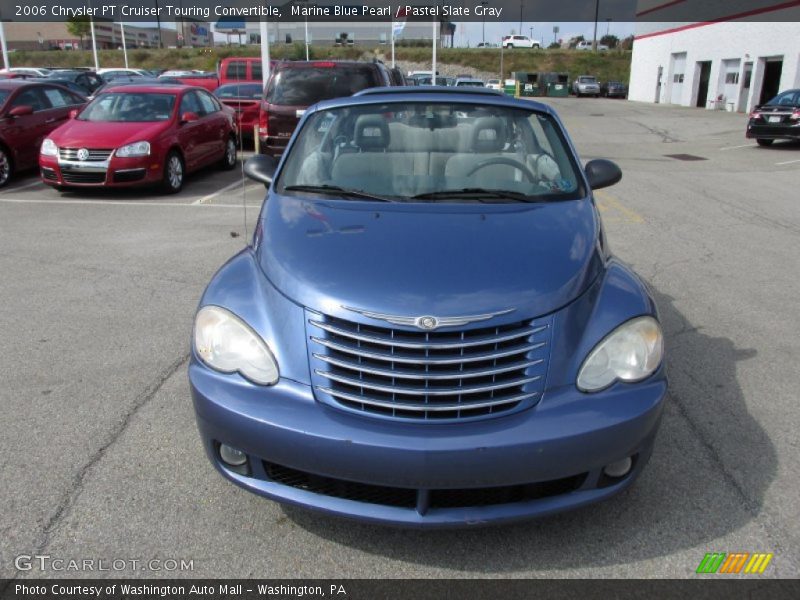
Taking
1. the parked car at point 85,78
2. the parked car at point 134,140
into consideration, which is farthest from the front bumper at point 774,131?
the parked car at point 85,78

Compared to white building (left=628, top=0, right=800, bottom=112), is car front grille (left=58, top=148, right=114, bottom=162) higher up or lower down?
lower down

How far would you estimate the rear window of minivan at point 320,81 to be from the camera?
11.5 meters

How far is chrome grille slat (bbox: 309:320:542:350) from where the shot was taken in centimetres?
248

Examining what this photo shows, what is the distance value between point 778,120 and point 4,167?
58.7 feet

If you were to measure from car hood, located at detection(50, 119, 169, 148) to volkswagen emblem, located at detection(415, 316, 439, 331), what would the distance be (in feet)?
28.3

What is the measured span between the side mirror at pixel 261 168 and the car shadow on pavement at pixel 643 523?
7.06 ft

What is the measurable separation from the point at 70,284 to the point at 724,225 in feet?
25.1

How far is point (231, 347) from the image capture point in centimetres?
272

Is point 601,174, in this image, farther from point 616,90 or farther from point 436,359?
point 616,90

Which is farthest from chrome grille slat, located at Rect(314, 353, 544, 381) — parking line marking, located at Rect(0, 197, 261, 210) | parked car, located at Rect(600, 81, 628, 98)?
parked car, located at Rect(600, 81, 628, 98)

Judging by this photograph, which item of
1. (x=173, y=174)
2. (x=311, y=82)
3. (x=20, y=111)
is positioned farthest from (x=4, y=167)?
(x=311, y=82)

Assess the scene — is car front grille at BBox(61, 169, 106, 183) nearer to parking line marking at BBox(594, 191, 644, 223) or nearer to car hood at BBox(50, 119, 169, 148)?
car hood at BBox(50, 119, 169, 148)

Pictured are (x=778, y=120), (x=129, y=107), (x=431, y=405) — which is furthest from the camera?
(x=778, y=120)
